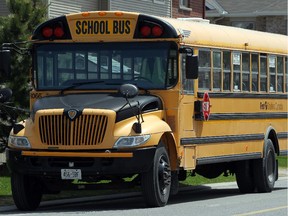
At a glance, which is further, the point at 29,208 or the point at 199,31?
the point at 199,31

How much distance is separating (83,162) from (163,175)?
1187mm

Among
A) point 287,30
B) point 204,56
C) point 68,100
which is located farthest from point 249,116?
point 287,30

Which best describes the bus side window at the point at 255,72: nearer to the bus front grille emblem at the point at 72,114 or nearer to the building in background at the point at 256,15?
the bus front grille emblem at the point at 72,114

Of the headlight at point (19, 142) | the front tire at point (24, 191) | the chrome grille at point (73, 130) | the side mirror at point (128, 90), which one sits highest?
the side mirror at point (128, 90)

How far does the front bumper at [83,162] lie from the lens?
13.5 meters

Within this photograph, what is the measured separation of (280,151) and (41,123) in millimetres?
6689

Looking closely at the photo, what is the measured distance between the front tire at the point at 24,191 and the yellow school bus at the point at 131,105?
14 mm

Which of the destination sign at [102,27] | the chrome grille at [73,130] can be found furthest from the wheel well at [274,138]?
the chrome grille at [73,130]

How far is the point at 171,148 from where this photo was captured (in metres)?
14.6

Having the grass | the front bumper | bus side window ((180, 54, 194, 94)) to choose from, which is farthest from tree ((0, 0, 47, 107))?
the front bumper

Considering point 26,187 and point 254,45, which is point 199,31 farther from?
point 26,187

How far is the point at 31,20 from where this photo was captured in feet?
65.1

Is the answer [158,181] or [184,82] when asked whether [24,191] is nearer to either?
[158,181]

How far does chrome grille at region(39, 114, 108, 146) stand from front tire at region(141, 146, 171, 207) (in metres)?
0.84
